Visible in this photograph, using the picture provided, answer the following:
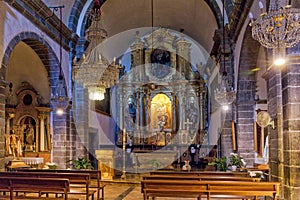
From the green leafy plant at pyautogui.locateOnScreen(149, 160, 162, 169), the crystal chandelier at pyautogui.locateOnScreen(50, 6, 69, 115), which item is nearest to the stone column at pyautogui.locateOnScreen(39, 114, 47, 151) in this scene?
the crystal chandelier at pyautogui.locateOnScreen(50, 6, 69, 115)

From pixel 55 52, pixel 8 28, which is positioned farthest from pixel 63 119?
pixel 8 28

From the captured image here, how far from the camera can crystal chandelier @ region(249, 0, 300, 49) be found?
3898mm

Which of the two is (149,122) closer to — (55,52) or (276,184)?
(55,52)

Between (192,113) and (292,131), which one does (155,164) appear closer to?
(192,113)

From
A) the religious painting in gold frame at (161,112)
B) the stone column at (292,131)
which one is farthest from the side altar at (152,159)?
the stone column at (292,131)

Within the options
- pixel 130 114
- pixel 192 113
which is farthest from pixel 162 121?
pixel 130 114

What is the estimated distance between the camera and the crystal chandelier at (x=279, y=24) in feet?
12.8

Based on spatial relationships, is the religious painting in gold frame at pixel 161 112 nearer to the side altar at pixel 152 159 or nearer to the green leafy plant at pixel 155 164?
the side altar at pixel 152 159

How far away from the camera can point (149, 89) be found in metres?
18.0

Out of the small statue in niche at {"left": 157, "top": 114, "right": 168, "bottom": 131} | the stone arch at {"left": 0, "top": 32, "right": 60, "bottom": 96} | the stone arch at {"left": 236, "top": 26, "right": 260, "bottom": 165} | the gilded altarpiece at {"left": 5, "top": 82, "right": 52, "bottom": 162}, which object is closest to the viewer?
the stone arch at {"left": 0, "top": 32, "right": 60, "bottom": 96}

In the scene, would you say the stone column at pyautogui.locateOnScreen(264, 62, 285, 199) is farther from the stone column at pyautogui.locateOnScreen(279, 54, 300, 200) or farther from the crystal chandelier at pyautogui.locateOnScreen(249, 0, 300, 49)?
the crystal chandelier at pyautogui.locateOnScreen(249, 0, 300, 49)

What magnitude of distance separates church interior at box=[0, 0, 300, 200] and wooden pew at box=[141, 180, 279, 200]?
5cm

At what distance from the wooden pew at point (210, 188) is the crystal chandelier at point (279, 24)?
199 centimetres

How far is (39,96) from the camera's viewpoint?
11.8m
